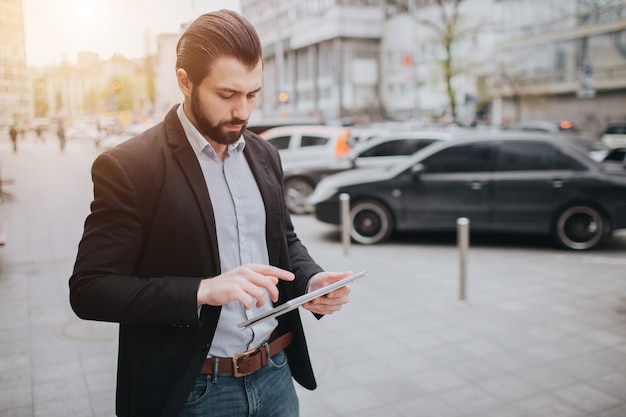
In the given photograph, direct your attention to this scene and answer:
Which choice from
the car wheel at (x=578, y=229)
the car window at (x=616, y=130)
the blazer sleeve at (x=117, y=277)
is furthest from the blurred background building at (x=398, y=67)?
the car wheel at (x=578, y=229)

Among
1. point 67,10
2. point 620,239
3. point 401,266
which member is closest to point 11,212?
point 401,266

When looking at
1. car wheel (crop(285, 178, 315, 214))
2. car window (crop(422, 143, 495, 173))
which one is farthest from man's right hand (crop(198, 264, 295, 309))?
car wheel (crop(285, 178, 315, 214))

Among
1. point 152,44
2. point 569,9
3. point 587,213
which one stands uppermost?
point 569,9

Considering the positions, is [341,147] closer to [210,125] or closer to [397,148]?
[397,148]

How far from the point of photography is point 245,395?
6.37ft

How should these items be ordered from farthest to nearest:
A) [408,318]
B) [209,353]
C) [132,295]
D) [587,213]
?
1. [587,213]
2. [408,318]
3. [209,353]
4. [132,295]

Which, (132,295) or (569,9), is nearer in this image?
(132,295)

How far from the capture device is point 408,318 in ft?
19.6

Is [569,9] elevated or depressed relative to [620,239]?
elevated

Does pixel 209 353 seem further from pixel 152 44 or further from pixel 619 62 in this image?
pixel 619 62

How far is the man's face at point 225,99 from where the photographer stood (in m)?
1.76

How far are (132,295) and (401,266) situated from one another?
678 centimetres

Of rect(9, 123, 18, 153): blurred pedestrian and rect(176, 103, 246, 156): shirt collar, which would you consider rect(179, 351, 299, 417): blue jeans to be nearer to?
rect(176, 103, 246, 156): shirt collar

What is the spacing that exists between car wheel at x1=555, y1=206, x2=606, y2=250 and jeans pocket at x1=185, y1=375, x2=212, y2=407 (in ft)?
26.2
